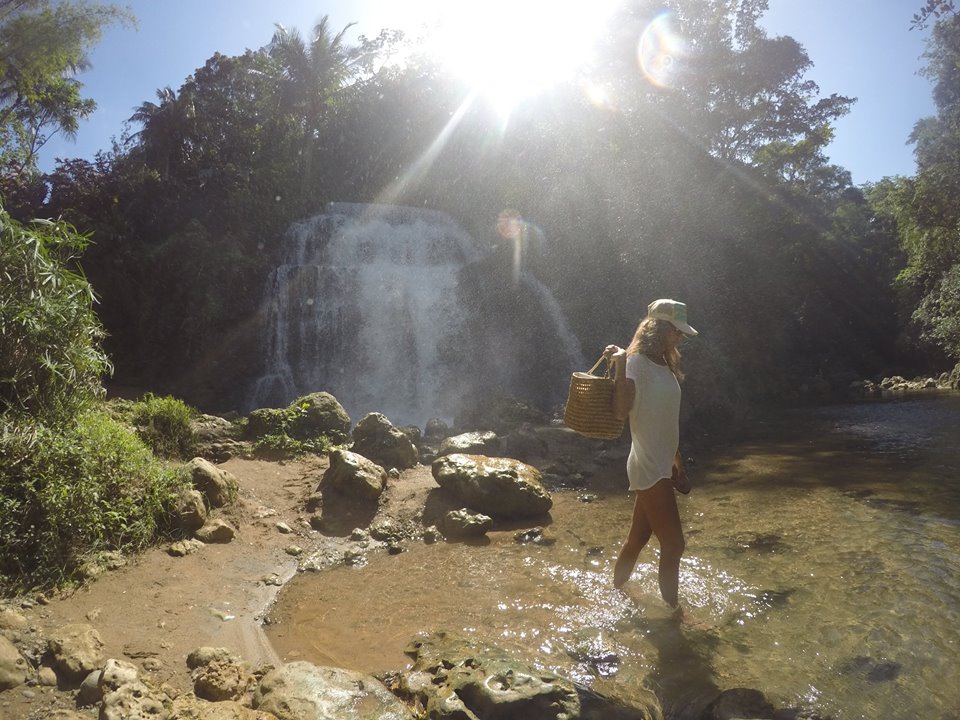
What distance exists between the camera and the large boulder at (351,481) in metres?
6.09

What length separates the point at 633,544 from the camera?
384cm

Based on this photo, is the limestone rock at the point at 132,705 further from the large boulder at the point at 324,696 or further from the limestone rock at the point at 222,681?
the large boulder at the point at 324,696

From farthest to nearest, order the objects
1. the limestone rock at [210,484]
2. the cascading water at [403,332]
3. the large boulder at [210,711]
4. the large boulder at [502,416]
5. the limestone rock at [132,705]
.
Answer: the cascading water at [403,332], the large boulder at [502,416], the limestone rock at [210,484], the large boulder at [210,711], the limestone rock at [132,705]

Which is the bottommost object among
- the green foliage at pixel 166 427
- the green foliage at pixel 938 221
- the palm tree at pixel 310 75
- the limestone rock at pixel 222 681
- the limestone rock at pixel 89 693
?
the limestone rock at pixel 222 681

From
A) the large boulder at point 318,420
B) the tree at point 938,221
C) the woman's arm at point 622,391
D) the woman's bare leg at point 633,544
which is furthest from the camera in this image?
→ the tree at point 938,221

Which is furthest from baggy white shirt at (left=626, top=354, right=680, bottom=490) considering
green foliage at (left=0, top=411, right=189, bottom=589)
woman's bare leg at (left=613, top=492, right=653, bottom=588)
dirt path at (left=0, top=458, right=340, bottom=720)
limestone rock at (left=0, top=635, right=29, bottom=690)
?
green foliage at (left=0, top=411, right=189, bottom=589)

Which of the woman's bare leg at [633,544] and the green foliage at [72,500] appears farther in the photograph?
the woman's bare leg at [633,544]

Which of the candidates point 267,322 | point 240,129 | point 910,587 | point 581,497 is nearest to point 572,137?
point 267,322

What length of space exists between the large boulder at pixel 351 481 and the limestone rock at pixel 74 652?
3.11m

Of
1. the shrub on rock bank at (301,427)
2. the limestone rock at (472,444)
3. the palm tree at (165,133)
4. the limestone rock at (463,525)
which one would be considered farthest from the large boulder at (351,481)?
the palm tree at (165,133)

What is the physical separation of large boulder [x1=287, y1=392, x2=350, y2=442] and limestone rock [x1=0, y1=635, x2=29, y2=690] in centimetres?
511

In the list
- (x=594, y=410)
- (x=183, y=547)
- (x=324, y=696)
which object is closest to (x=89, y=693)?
(x=324, y=696)

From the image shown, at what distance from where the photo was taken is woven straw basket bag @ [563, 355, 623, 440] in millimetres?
3469

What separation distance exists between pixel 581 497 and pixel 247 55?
100 ft
